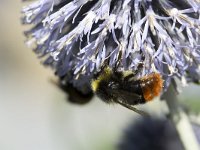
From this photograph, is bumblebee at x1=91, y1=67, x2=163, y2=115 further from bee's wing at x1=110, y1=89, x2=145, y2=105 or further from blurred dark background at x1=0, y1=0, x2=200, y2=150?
blurred dark background at x1=0, y1=0, x2=200, y2=150

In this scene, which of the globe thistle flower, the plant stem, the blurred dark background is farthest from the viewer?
the blurred dark background

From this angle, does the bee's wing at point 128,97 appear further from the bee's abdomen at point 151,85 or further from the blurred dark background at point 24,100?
the blurred dark background at point 24,100

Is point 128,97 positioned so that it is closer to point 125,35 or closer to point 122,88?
point 122,88

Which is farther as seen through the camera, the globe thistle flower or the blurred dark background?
the blurred dark background

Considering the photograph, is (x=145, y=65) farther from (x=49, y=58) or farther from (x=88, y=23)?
(x=49, y=58)

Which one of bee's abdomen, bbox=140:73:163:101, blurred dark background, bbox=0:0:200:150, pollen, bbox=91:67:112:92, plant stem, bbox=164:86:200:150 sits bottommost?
blurred dark background, bbox=0:0:200:150

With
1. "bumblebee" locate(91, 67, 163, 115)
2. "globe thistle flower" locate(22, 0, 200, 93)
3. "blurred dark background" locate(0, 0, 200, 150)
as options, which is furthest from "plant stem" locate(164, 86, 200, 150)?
"blurred dark background" locate(0, 0, 200, 150)

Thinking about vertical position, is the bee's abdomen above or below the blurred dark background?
above

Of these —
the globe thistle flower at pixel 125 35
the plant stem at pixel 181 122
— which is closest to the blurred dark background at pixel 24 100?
the plant stem at pixel 181 122
